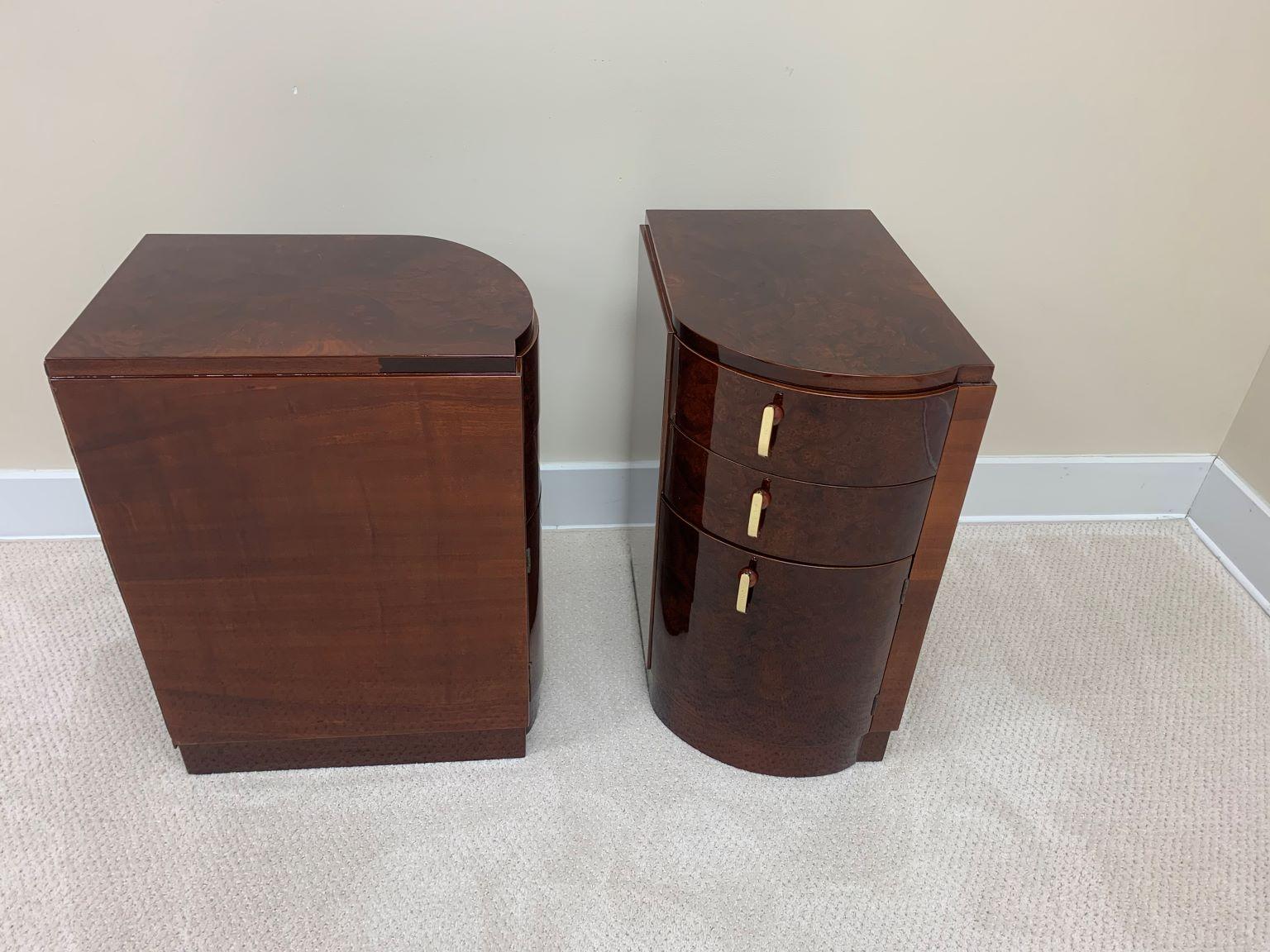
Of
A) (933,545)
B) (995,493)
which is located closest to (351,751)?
(933,545)

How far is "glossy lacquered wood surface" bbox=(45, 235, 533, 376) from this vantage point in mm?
877

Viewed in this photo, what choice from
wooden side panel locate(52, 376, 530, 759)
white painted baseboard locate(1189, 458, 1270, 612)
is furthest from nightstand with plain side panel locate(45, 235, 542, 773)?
white painted baseboard locate(1189, 458, 1270, 612)

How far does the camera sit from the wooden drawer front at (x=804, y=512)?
3.17 ft

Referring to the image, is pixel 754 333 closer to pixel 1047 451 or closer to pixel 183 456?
pixel 183 456

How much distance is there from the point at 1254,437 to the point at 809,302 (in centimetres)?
98

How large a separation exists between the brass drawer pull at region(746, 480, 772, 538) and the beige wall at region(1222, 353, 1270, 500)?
1.01 metres

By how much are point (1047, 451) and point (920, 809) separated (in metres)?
0.71

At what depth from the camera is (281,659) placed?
3.49 feet

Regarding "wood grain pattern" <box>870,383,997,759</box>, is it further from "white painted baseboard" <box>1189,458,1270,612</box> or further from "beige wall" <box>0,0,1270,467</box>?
"white painted baseboard" <box>1189,458,1270,612</box>

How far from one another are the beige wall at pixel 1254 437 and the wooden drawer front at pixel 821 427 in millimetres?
891

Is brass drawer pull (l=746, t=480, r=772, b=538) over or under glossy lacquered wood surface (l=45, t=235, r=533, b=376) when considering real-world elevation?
under

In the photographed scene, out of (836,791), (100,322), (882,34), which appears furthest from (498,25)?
(836,791)

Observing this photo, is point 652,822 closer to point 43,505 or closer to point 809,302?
point 809,302

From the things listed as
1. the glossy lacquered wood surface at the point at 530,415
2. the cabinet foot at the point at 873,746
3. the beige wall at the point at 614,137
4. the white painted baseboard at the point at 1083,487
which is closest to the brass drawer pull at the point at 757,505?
the glossy lacquered wood surface at the point at 530,415
